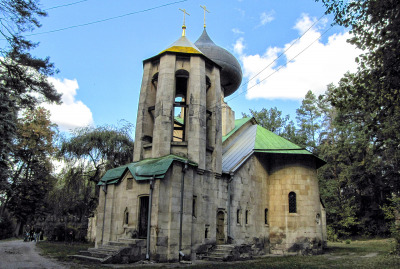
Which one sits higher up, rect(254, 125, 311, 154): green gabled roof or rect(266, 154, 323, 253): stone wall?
rect(254, 125, 311, 154): green gabled roof

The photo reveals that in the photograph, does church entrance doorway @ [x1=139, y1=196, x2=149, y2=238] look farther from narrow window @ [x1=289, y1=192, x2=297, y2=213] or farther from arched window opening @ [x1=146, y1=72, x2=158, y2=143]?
narrow window @ [x1=289, y1=192, x2=297, y2=213]

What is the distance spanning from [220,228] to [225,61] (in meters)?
12.4

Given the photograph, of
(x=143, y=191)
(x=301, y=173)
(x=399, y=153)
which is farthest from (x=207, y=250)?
(x=399, y=153)

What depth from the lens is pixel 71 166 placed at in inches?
877

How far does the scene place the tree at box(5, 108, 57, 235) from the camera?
100 ft

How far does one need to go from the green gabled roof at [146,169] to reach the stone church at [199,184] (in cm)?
6

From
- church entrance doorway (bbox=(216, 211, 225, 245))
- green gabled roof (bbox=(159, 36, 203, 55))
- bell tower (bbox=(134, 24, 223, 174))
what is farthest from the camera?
green gabled roof (bbox=(159, 36, 203, 55))

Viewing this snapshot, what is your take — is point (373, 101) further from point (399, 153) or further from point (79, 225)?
point (79, 225)

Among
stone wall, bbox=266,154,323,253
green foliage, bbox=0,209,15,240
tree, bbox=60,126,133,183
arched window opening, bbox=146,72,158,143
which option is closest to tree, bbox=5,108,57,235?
green foliage, bbox=0,209,15,240

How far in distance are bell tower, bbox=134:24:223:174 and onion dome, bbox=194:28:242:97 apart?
5952 millimetres

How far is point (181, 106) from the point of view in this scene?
16.6 meters

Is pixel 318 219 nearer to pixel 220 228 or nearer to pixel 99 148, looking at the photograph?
pixel 220 228

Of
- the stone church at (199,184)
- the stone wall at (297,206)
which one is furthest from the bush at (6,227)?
the stone wall at (297,206)

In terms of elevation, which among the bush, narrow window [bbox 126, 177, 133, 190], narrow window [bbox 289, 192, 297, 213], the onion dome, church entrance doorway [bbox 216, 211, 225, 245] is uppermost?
the onion dome
